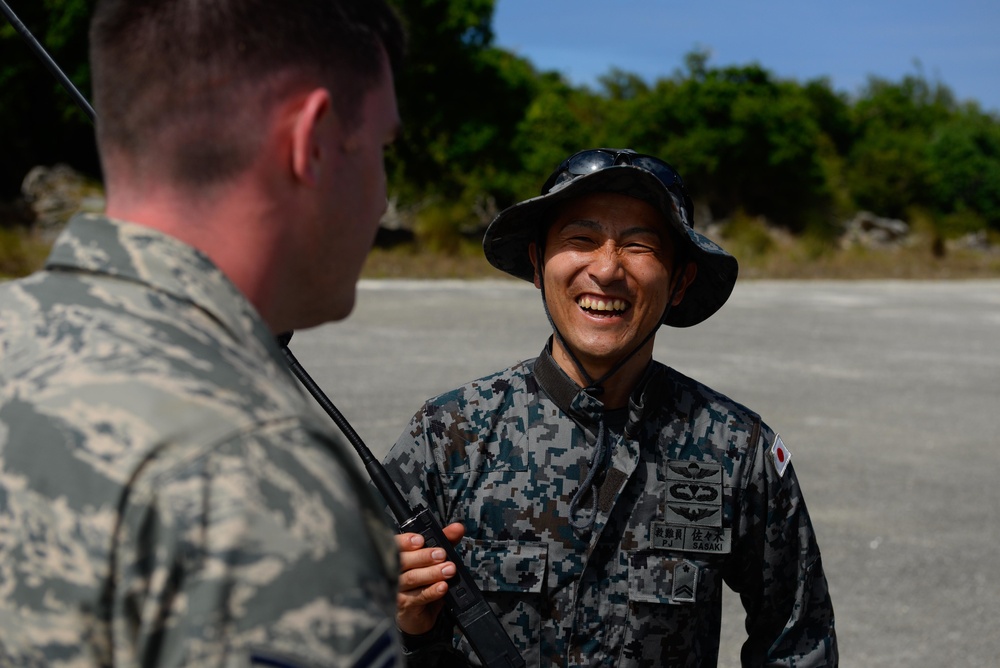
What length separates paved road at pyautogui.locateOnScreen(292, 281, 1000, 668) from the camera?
485 cm

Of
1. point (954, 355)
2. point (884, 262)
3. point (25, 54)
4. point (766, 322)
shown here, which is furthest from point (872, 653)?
point (884, 262)

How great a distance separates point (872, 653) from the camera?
14.3ft

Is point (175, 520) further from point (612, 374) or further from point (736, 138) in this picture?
point (736, 138)

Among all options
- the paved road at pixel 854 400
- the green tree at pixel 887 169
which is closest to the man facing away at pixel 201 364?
the paved road at pixel 854 400

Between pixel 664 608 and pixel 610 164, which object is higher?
pixel 610 164

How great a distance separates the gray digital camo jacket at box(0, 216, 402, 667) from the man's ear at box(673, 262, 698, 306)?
1.63 meters

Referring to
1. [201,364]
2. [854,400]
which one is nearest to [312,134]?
[201,364]

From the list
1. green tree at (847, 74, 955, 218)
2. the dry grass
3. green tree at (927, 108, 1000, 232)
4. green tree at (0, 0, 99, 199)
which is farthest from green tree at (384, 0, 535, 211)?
green tree at (927, 108, 1000, 232)

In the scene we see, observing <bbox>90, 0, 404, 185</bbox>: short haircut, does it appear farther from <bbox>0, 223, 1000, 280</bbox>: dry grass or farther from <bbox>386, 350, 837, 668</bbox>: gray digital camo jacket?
<bbox>0, 223, 1000, 280</bbox>: dry grass

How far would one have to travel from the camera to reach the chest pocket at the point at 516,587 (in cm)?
211

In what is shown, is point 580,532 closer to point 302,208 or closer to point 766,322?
point 302,208

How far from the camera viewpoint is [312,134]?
0.95 meters

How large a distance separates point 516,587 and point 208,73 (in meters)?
1.38

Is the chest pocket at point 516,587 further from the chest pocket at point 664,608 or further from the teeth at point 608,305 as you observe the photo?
the teeth at point 608,305
